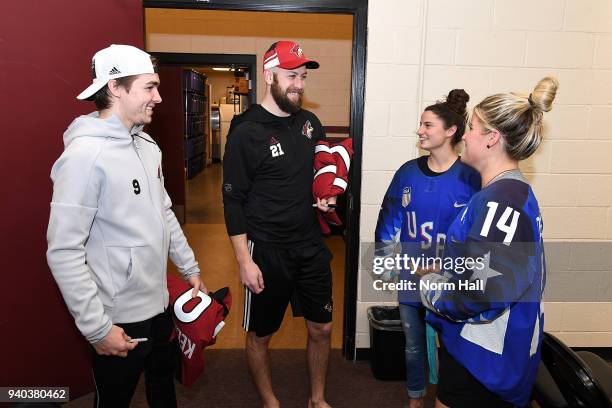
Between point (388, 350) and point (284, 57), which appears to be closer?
point (284, 57)

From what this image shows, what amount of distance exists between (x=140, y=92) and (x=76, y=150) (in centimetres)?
30

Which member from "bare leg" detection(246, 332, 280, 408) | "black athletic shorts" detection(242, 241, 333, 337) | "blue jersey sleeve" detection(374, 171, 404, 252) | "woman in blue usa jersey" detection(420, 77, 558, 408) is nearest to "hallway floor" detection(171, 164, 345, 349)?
"bare leg" detection(246, 332, 280, 408)

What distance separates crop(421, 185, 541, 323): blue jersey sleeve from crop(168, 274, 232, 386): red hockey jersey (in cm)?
89

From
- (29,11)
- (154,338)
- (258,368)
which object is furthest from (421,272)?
(29,11)

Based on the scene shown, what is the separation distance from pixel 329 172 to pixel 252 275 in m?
0.59

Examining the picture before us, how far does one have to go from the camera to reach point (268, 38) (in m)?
5.45

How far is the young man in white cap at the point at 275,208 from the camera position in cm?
224

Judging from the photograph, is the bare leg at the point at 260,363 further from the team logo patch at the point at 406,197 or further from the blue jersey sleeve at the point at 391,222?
the team logo patch at the point at 406,197

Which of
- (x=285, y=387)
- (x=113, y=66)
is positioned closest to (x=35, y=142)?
(x=113, y=66)

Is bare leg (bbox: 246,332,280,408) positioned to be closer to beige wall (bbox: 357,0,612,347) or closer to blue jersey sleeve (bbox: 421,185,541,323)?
beige wall (bbox: 357,0,612,347)

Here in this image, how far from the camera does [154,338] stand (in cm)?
179

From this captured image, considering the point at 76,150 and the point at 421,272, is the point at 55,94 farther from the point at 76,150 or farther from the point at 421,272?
the point at 421,272

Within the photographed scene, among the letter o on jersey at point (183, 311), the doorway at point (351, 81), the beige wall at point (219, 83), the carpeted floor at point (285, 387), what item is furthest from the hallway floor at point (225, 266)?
the beige wall at point (219, 83)

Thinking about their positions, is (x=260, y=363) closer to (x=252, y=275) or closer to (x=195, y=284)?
(x=252, y=275)
